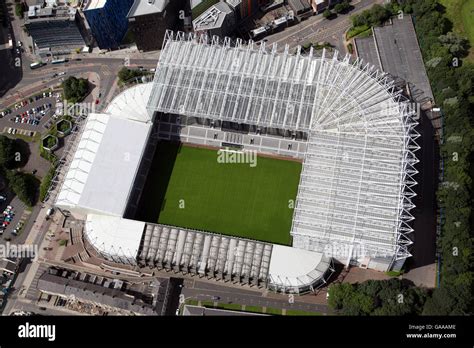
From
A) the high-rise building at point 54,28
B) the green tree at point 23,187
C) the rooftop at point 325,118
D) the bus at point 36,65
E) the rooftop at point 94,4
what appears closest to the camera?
the rooftop at point 325,118

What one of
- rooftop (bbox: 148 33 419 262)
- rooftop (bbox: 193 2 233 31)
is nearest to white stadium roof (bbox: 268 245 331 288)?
rooftop (bbox: 148 33 419 262)

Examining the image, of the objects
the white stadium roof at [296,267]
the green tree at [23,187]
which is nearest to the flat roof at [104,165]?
the green tree at [23,187]

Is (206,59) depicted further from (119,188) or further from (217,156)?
(119,188)

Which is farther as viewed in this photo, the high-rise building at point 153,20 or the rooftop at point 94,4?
the rooftop at point 94,4

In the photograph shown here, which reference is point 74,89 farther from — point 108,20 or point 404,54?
point 404,54

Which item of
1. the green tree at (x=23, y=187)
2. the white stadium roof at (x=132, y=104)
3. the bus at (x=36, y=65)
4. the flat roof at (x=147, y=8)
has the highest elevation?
the flat roof at (x=147, y=8)

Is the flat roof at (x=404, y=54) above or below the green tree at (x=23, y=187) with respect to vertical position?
above

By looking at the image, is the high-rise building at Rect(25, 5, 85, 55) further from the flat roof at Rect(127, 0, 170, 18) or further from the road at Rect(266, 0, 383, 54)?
the road at Rect(266, 0, 383, 54)

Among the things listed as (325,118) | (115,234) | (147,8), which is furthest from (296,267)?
(147,8)

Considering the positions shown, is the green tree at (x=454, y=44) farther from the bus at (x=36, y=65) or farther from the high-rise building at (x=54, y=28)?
the bus at (x=36, y=65)
